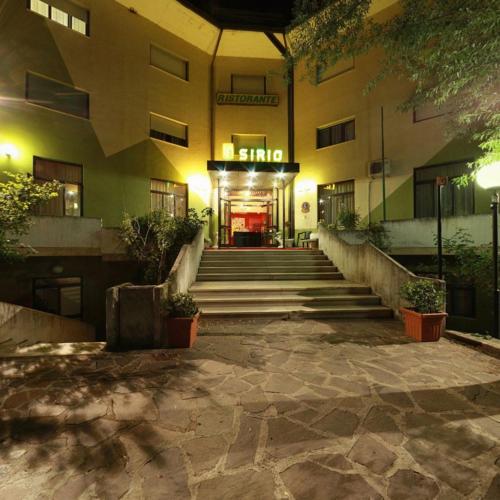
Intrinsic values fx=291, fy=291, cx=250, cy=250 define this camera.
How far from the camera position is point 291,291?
774 cm

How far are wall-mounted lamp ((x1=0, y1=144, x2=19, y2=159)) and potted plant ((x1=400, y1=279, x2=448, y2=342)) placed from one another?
12.6 metres

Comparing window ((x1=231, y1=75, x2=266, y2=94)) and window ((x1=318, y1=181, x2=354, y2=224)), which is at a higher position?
window ((x1=231, y1=75, x2=266, y2=94))

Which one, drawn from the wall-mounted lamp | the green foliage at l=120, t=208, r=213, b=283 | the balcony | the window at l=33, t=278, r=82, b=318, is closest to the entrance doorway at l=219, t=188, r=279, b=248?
the green foliage at l=120, t=208, r=213, b=283

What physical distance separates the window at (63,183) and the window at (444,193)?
13.8 meters

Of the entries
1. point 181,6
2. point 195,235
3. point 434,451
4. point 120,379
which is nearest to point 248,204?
point 195,235

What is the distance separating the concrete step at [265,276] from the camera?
8797 millimetres

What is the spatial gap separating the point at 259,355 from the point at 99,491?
2877mm

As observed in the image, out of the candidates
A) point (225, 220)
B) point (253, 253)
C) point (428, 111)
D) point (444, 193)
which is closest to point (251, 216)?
point (225, 220)

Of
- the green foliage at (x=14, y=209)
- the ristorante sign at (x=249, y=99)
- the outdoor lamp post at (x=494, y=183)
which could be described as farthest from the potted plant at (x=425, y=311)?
the ristorante sign at (x=249, y=99)

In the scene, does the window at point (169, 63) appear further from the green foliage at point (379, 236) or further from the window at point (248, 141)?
the green foliage at point (379, 236)

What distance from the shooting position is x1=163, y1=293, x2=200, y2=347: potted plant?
5.00 metres

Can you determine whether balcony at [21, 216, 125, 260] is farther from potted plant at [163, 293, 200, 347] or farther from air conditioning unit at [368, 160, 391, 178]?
air conditioning unit at [368, 160, 391, 178]

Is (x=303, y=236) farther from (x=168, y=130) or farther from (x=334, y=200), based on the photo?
(x=168, y=130)

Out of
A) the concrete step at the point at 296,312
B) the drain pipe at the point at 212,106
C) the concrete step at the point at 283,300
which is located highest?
the drain pipe at the point at 212,106
